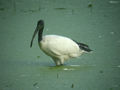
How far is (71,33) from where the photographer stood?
10102 mm

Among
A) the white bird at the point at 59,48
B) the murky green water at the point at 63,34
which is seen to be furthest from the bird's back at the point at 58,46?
the murky green water at the point at 63,34

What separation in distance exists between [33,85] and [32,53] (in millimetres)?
1922

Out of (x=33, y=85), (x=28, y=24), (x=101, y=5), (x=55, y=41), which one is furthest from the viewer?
(x=101, y=5)

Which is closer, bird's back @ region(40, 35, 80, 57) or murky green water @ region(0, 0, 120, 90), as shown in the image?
murky green water @ region(0, 0, 120, 90)

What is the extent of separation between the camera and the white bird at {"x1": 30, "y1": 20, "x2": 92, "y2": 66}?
8039 mm

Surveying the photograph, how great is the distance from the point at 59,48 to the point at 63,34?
6.52 ft

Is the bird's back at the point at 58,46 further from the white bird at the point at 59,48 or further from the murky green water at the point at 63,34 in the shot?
the murky green water at the point at 63,34

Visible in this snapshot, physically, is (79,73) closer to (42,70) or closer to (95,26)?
(42,70)

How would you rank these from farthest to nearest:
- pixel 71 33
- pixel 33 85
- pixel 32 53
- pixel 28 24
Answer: pixel 28 24
pixel 71 33
pixel 32 53
pixel 33 85

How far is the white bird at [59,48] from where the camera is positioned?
804 cm

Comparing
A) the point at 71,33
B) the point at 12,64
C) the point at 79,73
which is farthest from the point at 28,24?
the point at 79,73

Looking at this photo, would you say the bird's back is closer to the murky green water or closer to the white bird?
the white bird

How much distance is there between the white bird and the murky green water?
0.52 ft

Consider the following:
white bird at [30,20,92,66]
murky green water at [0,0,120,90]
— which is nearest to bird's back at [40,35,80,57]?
white bird at [30,20,92,66]
